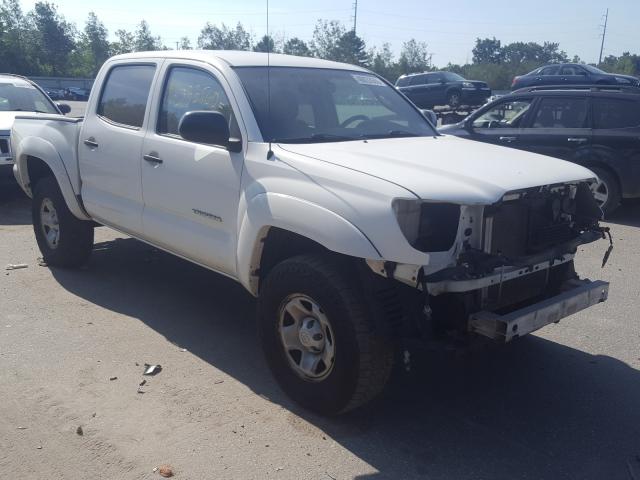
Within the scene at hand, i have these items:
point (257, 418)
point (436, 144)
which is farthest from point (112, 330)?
point (436, 144)

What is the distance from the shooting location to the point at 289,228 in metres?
3.66

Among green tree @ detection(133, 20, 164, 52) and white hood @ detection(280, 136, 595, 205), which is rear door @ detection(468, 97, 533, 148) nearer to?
white hood @ detection(280, 136, 595, 205)

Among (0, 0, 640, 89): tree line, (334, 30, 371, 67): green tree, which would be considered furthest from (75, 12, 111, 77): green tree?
(334, 30, 371, 67): green tree

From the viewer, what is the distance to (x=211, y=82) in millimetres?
4543

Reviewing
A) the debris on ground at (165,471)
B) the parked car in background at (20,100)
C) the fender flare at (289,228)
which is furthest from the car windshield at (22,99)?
the debris on ground at (165,471)

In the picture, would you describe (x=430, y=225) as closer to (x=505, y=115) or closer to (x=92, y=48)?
(x=505, y=115)

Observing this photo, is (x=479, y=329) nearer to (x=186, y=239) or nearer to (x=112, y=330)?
(x=186, y=239)

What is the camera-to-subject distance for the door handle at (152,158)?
475 cm

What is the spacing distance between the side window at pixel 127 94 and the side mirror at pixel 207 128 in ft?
4.05

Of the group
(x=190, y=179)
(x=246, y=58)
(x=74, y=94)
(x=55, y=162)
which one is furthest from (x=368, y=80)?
(x=74, y=94)

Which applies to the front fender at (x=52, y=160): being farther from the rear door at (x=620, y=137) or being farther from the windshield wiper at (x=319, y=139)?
the rear door at (x=620, y=137)

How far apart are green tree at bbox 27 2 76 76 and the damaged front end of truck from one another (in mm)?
77686

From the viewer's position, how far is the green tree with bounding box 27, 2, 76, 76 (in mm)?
74312

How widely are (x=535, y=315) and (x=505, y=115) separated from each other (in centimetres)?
764
